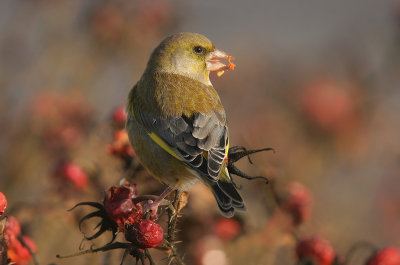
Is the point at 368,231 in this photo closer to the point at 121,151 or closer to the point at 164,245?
the point at 121,151

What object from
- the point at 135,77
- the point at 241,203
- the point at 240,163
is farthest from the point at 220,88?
the point at 241,203

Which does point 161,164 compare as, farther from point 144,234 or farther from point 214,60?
point 214,60

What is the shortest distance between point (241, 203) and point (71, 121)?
260 centimetres

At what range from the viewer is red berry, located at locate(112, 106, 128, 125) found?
366cm

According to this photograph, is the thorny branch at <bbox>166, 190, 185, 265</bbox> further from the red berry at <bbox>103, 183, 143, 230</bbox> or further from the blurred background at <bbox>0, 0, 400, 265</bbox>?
the blurred background at <bbox>0, 0, 400, 265</bbox>

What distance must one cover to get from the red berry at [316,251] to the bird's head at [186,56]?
4.14 ft

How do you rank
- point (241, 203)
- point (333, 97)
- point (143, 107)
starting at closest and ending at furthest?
point (241, 203)
point (143, 107)
point (333, 97)

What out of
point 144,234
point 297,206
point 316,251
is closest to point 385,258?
point 316,251

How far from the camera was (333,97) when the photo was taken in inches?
255

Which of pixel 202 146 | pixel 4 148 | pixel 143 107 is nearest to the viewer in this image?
pixel 202 146

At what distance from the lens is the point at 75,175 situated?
3715mm

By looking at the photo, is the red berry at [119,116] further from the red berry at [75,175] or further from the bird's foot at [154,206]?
the bird's foot at [154,206]

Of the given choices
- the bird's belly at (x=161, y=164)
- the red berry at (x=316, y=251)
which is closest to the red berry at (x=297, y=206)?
the red berry at (x=316, y=251)

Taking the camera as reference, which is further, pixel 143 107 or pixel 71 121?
pixel 71 121
